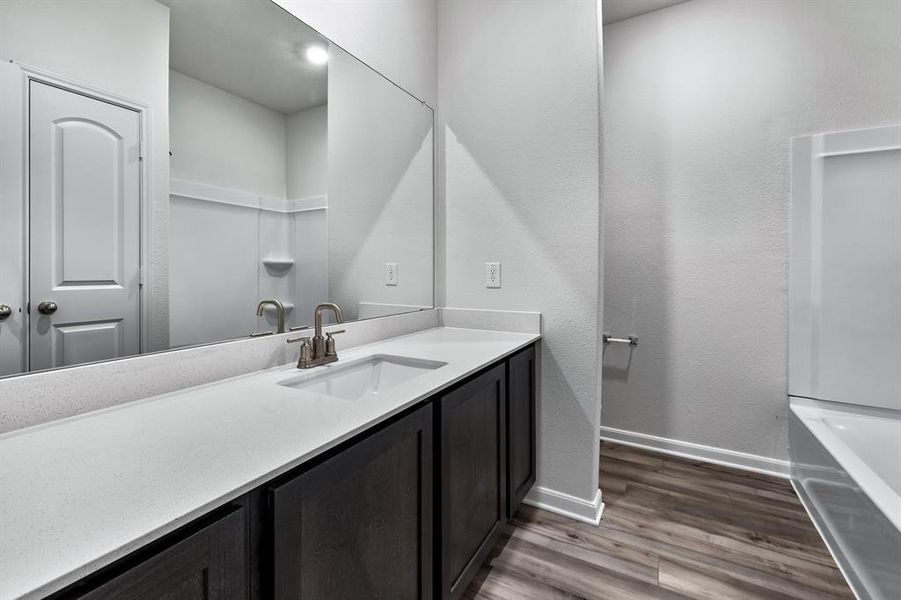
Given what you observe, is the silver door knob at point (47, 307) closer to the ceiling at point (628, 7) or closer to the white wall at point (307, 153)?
the white wall at point (307, 153)

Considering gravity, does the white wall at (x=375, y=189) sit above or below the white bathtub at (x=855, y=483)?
above

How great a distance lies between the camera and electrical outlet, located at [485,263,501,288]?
195 cm

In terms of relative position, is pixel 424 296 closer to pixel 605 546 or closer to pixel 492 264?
pixel 492 264

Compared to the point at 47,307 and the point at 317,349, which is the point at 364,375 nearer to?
the point at 317,349

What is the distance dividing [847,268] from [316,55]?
2503 mm

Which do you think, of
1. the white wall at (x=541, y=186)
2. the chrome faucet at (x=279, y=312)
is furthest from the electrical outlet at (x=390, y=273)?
the chrome faucet at (x=279, y=312)

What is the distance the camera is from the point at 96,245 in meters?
0.87

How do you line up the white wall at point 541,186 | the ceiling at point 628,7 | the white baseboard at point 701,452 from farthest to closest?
1. the ceiling at point 628,7
2. the white baseboard at point 701,452
3. the white wall at point 541,186

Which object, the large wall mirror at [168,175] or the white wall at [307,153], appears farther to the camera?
the white wall at [307,153]

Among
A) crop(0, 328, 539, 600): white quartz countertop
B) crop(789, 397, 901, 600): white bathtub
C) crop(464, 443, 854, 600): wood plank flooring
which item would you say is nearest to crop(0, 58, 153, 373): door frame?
crop(0, 328, 539, 600): white quartz countertop

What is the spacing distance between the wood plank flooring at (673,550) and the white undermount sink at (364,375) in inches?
29.8

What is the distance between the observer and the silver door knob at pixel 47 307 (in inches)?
32.0

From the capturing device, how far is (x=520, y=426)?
1.68 m

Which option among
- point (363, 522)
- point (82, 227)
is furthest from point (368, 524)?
point (82, 227)
